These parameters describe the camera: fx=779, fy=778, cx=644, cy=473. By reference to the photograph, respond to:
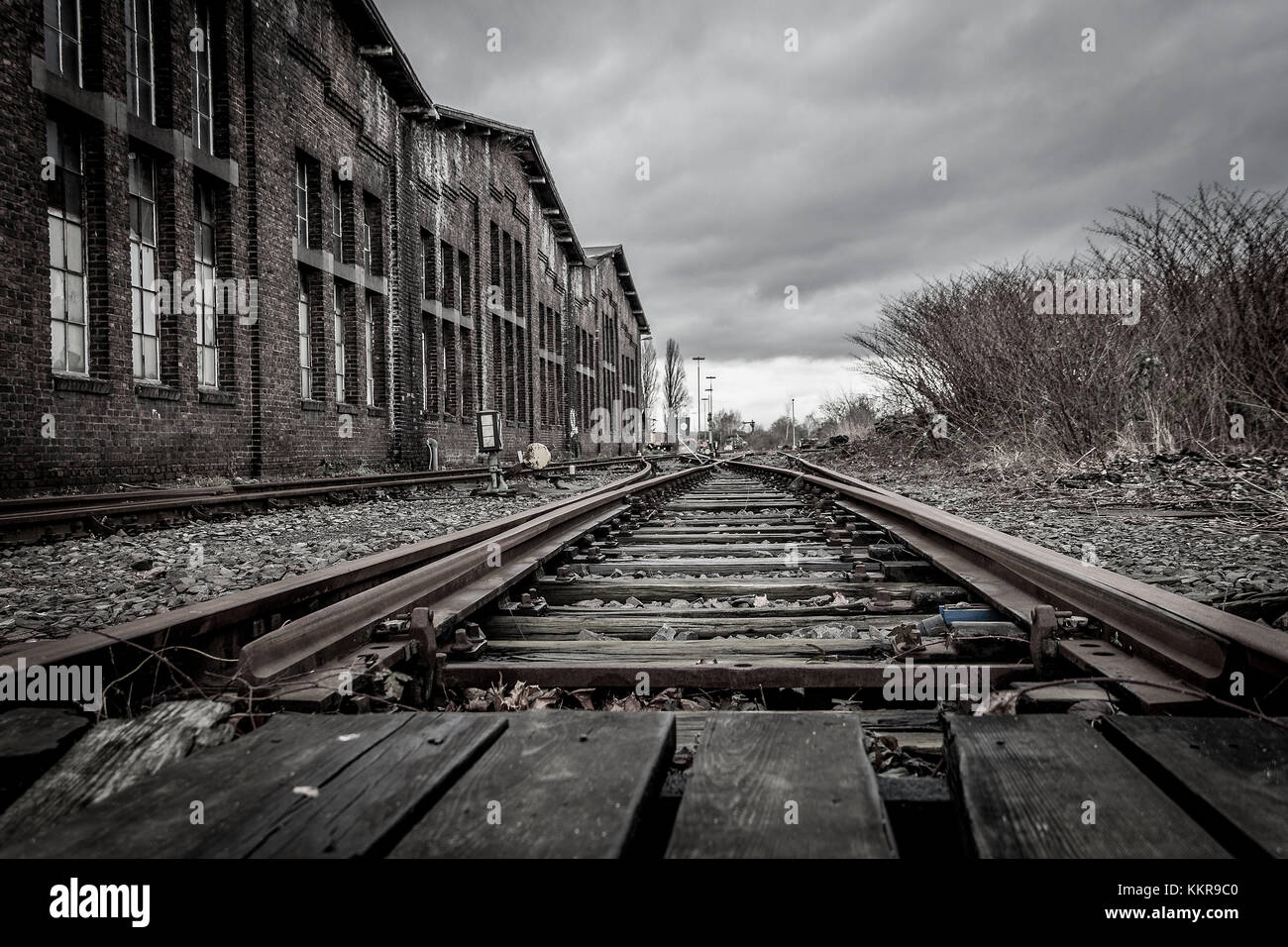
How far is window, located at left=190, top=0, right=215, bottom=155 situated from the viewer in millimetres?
11297

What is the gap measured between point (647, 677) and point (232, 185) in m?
12.3

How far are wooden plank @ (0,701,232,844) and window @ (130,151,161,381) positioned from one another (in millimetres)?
10432

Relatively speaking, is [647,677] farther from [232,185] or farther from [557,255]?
[557,255]

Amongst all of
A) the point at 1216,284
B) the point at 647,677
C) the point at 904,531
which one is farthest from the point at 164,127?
the point at 1216,284

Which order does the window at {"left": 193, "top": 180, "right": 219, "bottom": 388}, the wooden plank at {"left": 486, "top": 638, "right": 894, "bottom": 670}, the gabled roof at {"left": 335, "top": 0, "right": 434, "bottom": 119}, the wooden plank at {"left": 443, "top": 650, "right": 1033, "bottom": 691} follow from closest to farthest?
1. the wooden plank at {"left": 443, "top": 650, "right": 1033, "bottom": 691}
2. the wooden plank at {"left": 486, "top": 638, "right": 894, "bottom": 670}
3. the window at {"left": 193, "top": 180, "right": 219, "bottom": 388}
4. the gabled roof at {"left": 335, "top": 0, "right": 434, "bottom": 119}

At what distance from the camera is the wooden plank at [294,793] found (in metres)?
0.91

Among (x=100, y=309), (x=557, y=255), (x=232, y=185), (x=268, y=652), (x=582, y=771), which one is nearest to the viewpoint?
(x=582, y=771)

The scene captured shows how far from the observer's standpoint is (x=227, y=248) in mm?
11484

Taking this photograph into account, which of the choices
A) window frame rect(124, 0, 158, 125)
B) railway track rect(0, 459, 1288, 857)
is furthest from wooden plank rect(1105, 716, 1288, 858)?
window frame rect(124, 0, 158, 125)

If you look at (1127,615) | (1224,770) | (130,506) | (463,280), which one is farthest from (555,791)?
(463,280)

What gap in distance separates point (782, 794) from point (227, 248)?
42.0 ft

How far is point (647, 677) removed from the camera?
79.4 inches

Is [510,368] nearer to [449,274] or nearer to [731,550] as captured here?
[449,274]

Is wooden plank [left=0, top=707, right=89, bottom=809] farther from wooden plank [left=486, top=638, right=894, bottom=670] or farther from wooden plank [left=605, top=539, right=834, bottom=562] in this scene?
wooden plank [left=605, top=539, right=834, bottom=562]
